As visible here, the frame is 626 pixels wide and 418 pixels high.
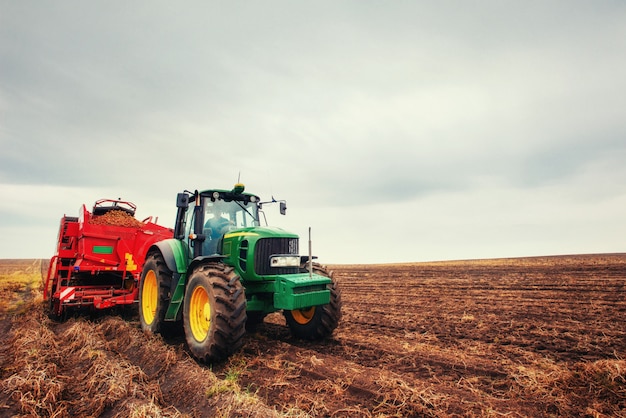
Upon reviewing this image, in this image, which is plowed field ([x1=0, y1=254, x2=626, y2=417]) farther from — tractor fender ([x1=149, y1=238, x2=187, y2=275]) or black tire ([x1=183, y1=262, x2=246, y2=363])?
tractor fender ([x1=149, y1=238, x2=187, y2=275])

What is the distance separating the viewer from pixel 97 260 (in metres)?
8.35

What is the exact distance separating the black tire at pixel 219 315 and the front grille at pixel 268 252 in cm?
57

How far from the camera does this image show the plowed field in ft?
11.3

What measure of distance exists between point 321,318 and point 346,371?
1466 mm

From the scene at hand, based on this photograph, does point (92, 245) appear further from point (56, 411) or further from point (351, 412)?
point (351, 412)

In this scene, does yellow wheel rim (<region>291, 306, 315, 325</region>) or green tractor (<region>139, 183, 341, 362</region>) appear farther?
yellow wheel rim (<region>291, 306, 315, 325</region>)

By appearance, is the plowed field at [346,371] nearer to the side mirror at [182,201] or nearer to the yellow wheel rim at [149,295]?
the yellow wheel rim at [149,295]

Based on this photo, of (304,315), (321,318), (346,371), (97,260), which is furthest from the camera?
(97,260)

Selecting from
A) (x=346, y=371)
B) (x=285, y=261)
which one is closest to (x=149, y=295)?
(x=285, y=261)

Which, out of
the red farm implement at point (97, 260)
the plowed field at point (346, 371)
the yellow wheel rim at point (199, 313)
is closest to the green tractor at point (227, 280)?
the yellow wheel rim at point (199, 313)

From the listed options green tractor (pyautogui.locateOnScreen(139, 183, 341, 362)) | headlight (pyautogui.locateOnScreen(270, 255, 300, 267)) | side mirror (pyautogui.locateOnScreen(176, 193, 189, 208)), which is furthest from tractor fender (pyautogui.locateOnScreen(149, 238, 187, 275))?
headlight (pyautogui.locateOnScreen(270, 255, 300, 267))

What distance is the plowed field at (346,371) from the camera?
3436 millimetres

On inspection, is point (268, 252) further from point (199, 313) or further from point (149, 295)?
point (149, 295)

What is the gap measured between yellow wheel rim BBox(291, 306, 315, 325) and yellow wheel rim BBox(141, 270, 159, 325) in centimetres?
290
